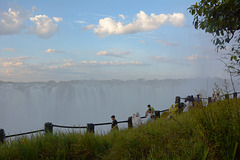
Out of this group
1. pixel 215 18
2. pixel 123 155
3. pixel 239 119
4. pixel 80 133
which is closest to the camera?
pixel 239 119

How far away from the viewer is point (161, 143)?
190 inches

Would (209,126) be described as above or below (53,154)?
above

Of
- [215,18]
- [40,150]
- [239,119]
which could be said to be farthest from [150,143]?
[215,18]

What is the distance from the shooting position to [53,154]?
17.5ft

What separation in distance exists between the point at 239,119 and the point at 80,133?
13.5ft

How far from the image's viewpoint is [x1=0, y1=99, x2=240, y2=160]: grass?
382cm

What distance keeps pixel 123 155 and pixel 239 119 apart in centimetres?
249

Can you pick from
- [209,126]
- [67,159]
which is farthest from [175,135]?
[67,159]

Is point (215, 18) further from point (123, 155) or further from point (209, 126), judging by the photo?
point (123, 155)

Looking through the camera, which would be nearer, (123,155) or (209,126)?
(209,126)

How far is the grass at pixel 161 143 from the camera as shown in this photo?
382 cm

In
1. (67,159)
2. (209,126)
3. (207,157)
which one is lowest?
(67,159)

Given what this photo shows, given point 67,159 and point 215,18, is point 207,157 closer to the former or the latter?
point 67,159

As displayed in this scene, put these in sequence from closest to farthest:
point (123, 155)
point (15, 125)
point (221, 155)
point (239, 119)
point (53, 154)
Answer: point (221, 155) → point (239, 119) → point (123, 155) → point (53, 154) → point (15, 125)
